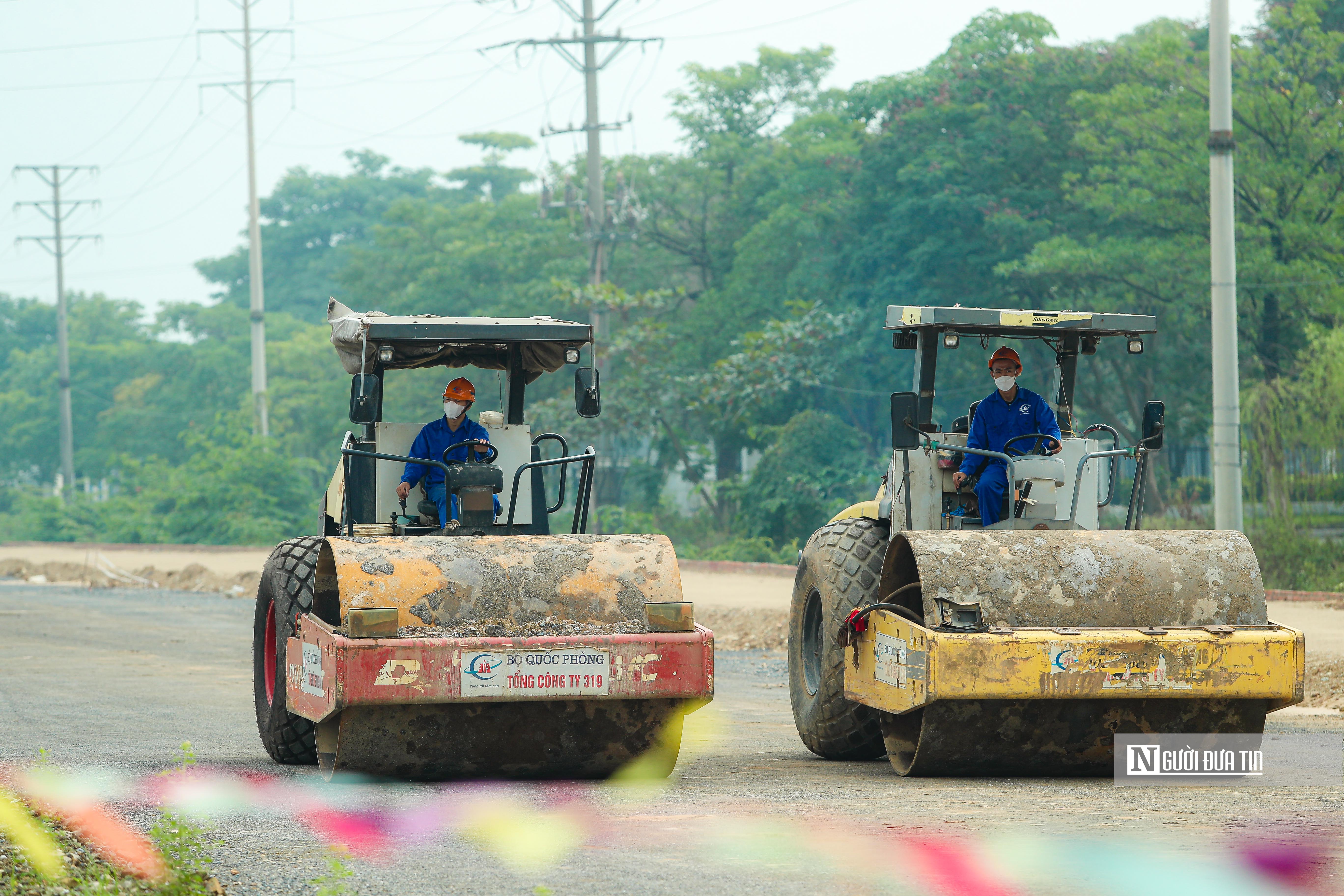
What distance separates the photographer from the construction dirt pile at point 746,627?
20.0 meters

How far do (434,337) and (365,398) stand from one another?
0.53 m

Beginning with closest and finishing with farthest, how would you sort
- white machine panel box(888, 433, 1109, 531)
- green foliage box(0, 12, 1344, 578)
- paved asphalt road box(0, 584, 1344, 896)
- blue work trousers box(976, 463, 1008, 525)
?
paved asphalt road box(0, 584, 1344, 896), blue work trousers box(976, 463, 1008, 525), white machine panel box(888, 433, 1109, 531), green foliage box(0, 12, 1344, 578)

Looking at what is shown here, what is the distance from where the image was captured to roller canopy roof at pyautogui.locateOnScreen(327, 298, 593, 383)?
376 inches

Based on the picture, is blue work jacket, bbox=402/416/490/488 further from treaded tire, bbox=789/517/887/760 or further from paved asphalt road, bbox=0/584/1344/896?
treaded tire, bbox=789/517/887/760

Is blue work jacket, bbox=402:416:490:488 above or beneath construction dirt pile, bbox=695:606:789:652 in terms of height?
above

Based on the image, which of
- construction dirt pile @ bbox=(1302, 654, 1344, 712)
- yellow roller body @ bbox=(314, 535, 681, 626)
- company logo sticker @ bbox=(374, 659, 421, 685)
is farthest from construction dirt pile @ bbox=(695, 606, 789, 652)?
company logo sticker @ bbox=(374, 659, 421, 685)

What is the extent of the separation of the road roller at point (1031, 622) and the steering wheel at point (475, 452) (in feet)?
6.81

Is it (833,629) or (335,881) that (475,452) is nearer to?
(833,629)

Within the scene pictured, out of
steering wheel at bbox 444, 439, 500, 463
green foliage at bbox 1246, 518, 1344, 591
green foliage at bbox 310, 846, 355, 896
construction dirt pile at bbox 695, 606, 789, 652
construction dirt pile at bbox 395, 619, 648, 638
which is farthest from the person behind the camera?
green foliage at bbox 1246, 518, 1344, 591

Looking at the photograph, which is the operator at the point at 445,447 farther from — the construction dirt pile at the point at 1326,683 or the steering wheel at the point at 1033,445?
the construction dirt pile at the point at 1326,683

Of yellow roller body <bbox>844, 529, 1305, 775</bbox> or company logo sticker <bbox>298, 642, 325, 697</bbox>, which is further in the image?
company logo sticker <bbox>298, 642, 325, 697</bbox>

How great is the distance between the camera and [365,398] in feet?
31.3

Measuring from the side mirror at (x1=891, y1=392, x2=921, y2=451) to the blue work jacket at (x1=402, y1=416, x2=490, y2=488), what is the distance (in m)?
2.50

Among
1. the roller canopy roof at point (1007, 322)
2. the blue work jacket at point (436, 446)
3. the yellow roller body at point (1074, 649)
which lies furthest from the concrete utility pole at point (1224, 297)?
the blue work jacket at point (436, 446)
